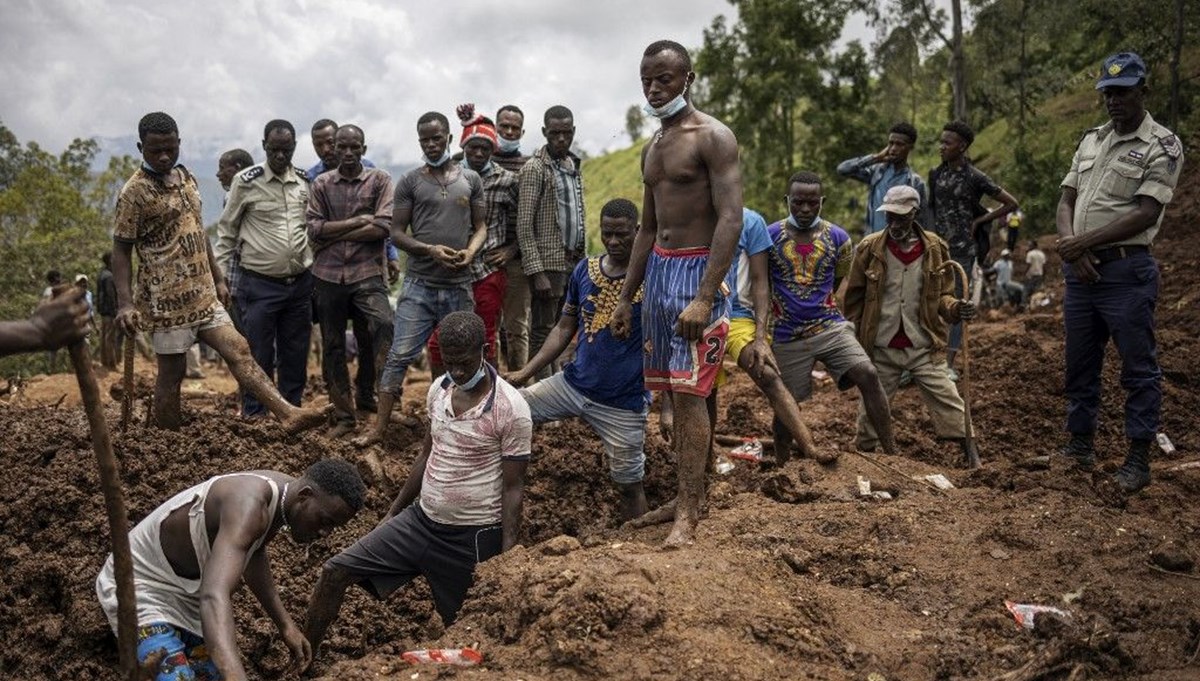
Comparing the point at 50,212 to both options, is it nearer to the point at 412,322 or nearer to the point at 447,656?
the point at 412,322

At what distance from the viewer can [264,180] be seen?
22.2 feet

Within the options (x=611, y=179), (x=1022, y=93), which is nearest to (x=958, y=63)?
(x=1022, y=93)

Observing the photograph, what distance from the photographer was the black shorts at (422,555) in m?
4.33

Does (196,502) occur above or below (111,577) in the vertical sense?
above

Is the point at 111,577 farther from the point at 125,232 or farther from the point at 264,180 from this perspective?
the point at 264,180

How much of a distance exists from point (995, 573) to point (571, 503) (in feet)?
A: 9.03

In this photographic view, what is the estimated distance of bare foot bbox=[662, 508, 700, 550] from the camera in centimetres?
418

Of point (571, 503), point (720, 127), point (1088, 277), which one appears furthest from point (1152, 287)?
point (571, 503)

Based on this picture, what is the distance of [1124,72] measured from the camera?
17.1ft

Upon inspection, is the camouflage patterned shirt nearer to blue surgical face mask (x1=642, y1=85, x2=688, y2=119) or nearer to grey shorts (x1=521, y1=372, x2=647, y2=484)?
grey shorts (x1=521, y1=372, x2=647, y2=484)

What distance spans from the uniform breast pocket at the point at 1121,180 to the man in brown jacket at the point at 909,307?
109 centimetres

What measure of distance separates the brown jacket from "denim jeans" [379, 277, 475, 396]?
2694 millimetres

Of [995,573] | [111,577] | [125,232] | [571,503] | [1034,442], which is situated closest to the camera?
[111,577]

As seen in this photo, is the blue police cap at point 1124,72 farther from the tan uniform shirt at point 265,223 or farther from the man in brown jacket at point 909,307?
the tan uniform shirt at point 265,223
